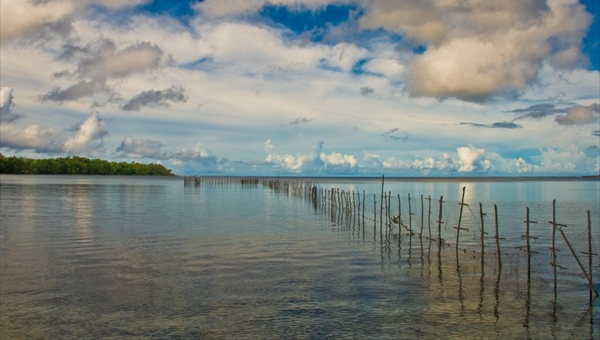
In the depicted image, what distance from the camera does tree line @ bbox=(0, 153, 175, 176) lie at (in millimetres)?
158375

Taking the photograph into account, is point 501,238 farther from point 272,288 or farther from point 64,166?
point 64,166

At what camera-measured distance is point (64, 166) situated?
563ft

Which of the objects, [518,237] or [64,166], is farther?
[64,166]

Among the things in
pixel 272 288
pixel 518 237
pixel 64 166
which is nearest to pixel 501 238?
pixel 518 237

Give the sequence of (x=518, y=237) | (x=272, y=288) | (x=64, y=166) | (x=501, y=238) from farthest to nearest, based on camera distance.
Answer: (x=64, y=166), (x=518, y=237), (x=501, y=238), (x=272, y=288)

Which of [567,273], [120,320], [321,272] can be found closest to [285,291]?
[321,272]

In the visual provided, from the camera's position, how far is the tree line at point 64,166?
158375mm

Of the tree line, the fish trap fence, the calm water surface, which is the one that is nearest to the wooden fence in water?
the fish trap fence

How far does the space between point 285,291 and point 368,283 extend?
2.54m

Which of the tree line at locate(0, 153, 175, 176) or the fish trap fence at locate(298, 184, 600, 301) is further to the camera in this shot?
the tree line at locate(0, 153, 175, 176)

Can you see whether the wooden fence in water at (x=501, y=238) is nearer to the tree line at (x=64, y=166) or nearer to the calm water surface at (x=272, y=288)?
the calm water surface at (x=272, y=288)

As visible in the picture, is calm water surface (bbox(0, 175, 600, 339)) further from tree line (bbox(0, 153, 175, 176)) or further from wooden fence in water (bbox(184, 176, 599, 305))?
tree line (bbox(0, 153, 175, 176))

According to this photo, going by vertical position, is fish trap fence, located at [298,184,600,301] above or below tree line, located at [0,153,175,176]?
below

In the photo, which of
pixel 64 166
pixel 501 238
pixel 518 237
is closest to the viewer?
pixel 501 238
